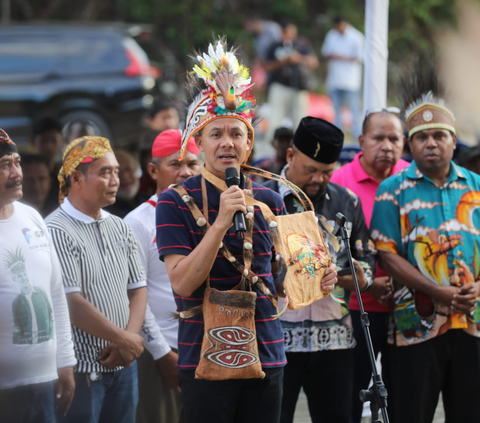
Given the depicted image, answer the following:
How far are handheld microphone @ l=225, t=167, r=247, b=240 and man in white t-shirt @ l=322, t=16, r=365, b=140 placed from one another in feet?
35.3

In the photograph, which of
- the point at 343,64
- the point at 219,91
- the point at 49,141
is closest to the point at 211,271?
the point at 219,91

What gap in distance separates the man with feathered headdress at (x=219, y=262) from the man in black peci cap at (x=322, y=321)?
37.2 inches

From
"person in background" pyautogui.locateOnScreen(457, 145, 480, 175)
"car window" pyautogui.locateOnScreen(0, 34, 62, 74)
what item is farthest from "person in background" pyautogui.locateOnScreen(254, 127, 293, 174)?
"car window" pyautogui.locateOnScreen(0, 34, 62, 74)

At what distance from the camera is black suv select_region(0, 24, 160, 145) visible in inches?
494

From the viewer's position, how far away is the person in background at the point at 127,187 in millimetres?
5695

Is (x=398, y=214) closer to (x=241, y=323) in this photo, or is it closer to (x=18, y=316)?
(x=241, y=323)

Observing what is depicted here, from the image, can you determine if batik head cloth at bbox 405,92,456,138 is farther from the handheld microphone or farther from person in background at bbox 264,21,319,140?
person in background at bbox 264,21,319,140

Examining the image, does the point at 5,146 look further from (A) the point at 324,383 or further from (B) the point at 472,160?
(B) the point at 472,160

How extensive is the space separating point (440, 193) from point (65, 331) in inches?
89.7

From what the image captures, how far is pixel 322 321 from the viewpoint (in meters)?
4.24

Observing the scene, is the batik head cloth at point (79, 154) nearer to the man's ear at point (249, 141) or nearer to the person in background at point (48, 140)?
the man's ear at point (249, 141)

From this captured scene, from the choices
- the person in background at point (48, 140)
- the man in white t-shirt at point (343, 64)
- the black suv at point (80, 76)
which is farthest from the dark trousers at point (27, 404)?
the man in white t-shirt at point (343, 64)

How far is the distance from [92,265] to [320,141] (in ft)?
4.65

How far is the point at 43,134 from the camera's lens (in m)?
6.96
